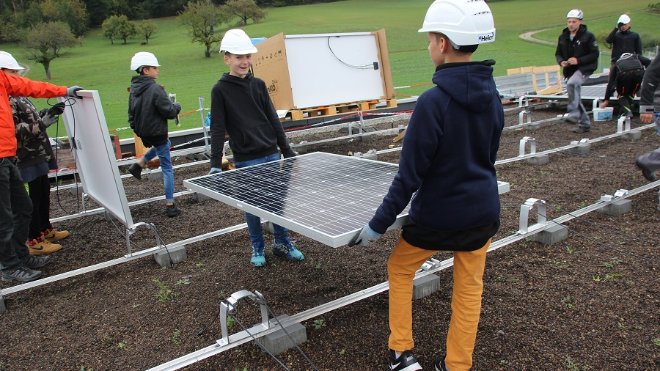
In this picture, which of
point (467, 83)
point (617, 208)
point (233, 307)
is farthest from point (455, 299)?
point (617, 208)

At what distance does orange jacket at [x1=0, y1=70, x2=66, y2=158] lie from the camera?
443cm

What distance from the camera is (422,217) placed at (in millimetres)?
2686

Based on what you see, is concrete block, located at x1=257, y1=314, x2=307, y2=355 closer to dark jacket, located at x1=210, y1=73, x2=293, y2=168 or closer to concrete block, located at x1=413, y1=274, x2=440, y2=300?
concrete block, located at x1=413, y1=274, x2=440, y2=300

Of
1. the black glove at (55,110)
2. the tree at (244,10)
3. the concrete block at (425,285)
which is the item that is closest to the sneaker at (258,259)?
the concrete block at (425,285)

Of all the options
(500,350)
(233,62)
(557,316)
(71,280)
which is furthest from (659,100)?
(71,280)

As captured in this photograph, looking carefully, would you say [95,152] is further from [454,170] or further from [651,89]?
[651,89]

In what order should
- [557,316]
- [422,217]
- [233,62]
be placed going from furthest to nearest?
[233,62]
[557,316]
[422,217]

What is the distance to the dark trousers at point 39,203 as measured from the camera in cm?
548

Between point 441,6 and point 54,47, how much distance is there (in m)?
55.8

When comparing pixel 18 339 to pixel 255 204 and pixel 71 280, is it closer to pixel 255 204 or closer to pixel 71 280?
pixel 71 280

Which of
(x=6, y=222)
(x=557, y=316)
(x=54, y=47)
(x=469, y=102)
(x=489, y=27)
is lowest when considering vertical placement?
(x=557, y=316)

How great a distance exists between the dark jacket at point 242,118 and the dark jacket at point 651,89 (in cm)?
381

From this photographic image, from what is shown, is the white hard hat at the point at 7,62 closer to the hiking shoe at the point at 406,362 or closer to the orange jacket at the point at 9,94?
the orange jacket at the point at 9,94

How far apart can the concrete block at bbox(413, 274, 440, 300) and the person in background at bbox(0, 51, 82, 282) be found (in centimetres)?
363
